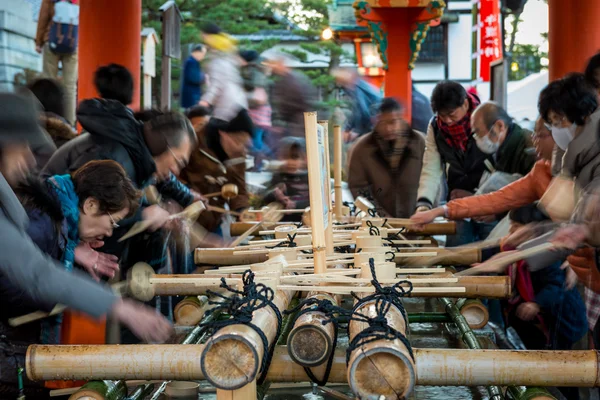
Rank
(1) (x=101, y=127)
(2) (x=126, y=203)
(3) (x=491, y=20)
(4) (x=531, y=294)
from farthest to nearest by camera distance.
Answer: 1. (3) (x=491, y=20)
2. (4) (x=531, y=294)
3. (1) (x=101, y=127)
4. (2) (x=126, y=203)

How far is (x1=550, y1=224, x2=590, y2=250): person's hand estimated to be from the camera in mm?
3439

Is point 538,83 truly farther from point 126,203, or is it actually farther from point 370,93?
point 126,203

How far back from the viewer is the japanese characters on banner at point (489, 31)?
11.6 metres

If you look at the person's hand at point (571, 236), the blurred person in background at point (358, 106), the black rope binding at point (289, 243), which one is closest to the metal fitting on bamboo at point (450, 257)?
the black rope binding at point (289, 243)

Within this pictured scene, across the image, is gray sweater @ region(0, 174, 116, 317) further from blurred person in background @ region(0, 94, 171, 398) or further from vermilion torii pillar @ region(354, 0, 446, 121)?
vermilion torii pillar @ region(354, 0, 446, 121)

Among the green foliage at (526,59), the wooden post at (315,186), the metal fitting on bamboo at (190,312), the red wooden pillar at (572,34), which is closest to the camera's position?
the wooden post at (315,186)

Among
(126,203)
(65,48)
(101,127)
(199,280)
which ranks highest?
(65,48)

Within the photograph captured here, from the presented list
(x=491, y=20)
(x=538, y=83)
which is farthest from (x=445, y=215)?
(x=538, y=83)

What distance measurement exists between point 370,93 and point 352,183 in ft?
12.6

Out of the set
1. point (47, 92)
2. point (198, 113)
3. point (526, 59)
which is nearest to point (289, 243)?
point (47, 92)

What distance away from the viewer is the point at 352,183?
6.64m

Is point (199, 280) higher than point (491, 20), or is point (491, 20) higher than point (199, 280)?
point (491, 20)

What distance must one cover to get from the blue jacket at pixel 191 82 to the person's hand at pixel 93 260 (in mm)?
5934

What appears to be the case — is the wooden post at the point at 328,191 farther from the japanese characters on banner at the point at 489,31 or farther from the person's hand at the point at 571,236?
the japanese characters on banner at the point at 489,31
